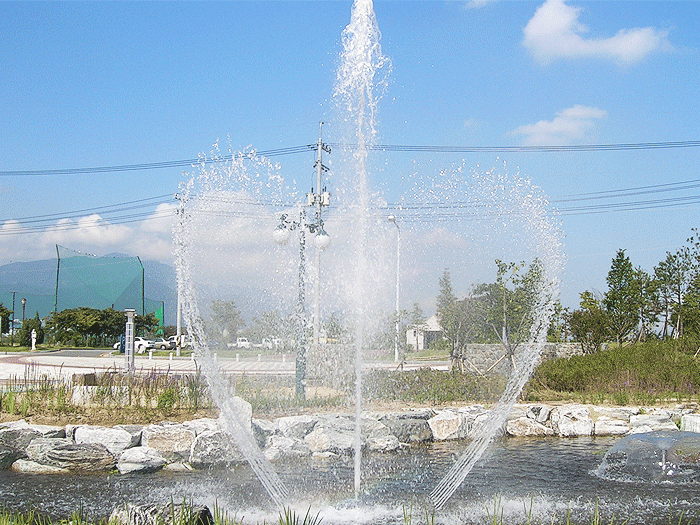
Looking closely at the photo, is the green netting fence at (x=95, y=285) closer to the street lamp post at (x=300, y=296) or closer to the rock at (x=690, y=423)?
the street lamp post at (x=300, y=296)

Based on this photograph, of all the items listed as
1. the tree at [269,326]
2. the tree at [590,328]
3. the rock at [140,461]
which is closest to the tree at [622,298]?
the tree at [590,328]

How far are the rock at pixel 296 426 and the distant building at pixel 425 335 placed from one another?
677cm

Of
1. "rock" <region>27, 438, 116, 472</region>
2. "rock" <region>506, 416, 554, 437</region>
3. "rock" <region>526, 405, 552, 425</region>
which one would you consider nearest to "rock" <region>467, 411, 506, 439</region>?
"rock" <region>506, 416, 554, 437</region>

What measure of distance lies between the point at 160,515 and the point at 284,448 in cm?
434

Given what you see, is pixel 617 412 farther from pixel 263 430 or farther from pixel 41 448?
pixel 41 448

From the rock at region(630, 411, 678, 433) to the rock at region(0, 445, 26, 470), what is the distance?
1002cm

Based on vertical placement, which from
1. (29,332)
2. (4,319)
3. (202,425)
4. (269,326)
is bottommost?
(202,425)

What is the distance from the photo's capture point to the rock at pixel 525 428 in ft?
36.9

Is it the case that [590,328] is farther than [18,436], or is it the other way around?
[590,328]

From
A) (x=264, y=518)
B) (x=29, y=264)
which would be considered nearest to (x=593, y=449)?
(x=264, y=518)

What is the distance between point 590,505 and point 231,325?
211 inches

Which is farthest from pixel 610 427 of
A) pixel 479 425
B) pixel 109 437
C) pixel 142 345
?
pixel 142 345

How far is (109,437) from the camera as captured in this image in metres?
8.82

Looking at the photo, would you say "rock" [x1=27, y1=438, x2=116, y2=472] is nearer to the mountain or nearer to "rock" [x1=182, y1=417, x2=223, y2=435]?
"rock" [x1=182, y1=417, x2=223, y2=435]
